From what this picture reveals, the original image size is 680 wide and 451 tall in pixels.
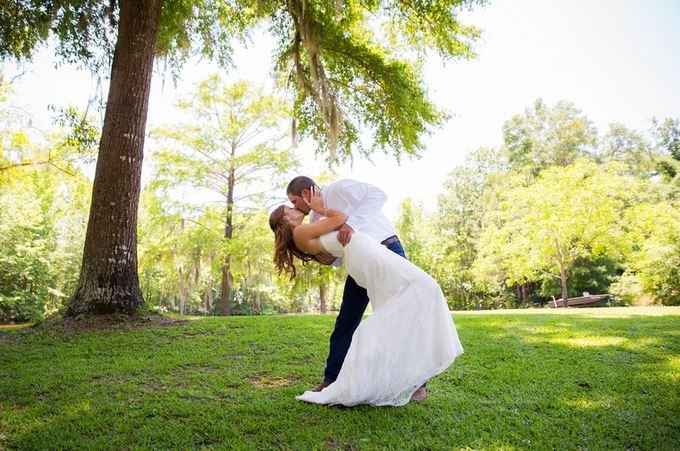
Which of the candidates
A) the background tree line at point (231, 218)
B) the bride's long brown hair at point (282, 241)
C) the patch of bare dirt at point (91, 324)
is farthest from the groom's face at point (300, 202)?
the background tree line at point (231, 218)

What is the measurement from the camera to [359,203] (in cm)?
363

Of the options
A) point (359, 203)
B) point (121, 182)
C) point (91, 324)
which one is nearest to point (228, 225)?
point (121, 182)

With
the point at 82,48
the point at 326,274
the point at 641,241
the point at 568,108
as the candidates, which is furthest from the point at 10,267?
Result: the point at 568,108

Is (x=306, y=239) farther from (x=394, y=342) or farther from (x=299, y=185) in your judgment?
(x=394, y=342)

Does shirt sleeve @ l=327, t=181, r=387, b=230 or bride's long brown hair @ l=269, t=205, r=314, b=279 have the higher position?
shirt sleeve @ l=327, t=181, r=387, b=230

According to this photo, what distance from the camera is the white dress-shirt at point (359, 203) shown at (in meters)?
3.57

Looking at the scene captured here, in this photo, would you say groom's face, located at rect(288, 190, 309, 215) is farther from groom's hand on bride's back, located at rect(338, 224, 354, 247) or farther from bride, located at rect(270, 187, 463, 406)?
groom's hand on bride's back, located at rect(338, 224, 354, 247)

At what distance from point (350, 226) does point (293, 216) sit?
53cm

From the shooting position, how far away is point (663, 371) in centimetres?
377

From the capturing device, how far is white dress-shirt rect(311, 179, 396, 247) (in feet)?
11.7

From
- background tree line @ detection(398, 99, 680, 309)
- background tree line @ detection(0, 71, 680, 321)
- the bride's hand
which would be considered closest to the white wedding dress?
the bride's hand

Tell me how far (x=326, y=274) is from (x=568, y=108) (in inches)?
1395

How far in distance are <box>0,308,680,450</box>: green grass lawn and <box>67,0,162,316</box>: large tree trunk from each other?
68 centimetres

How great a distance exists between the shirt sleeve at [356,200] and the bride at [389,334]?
0.18 meters
